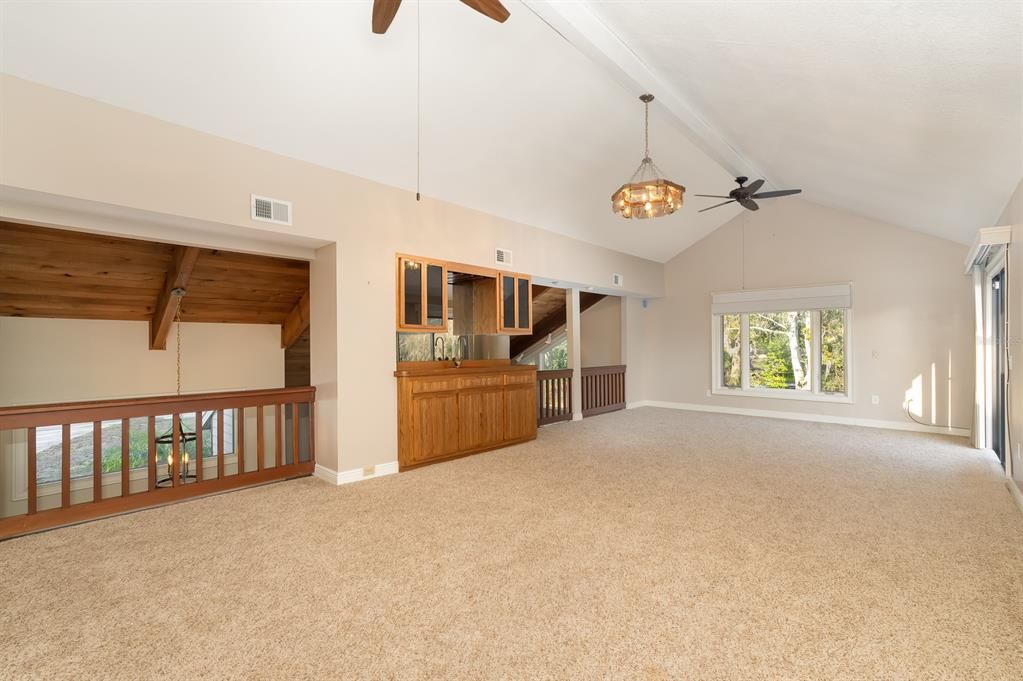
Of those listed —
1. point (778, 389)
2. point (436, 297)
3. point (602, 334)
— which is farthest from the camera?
point (602, 334)

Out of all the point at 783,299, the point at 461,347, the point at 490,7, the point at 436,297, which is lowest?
the point at 461,347

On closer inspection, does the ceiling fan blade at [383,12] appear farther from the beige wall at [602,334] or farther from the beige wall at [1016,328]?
the beige wall at [602,334]

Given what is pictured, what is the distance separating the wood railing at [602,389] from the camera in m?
7.79

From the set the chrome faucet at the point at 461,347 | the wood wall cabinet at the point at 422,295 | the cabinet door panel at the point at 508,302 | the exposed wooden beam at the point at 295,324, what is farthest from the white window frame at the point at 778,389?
the exposed wooden beam at the point at 295,324

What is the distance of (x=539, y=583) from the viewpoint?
2.35 metres

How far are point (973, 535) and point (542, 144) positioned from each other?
4490mm

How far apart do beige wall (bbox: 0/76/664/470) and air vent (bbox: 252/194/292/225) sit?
0.17 feet

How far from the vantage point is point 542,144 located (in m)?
4.69

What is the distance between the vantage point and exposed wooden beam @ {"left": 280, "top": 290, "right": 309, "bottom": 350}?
6.24m

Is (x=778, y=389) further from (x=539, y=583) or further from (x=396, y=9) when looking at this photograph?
(x=396, y=9)

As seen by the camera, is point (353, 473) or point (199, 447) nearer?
point (199, 447)

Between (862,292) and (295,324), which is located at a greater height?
(862,292)

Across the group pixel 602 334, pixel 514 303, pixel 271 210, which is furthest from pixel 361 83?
pixel 602 334

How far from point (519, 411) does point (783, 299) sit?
188 inches
